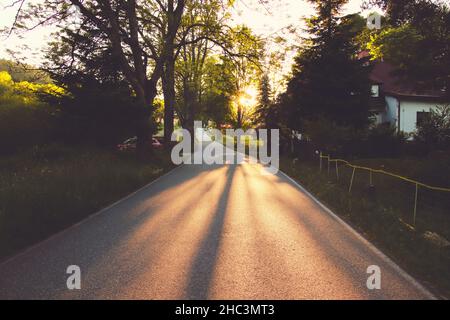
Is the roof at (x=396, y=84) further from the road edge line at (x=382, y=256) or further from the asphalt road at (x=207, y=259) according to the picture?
the asphalt road at (x=207, y=259)

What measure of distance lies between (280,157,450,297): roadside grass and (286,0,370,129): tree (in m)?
8.31

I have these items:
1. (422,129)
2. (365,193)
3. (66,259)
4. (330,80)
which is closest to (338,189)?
(365,193)

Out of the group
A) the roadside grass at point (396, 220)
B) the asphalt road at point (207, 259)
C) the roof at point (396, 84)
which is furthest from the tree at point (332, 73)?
the asphalt road at point (207, 259)

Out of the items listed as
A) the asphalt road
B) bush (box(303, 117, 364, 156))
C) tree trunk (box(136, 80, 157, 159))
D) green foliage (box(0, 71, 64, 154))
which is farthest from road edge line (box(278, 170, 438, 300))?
green foliage (box(0, 71, 64, 154))

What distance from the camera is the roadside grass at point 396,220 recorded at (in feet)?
16.9

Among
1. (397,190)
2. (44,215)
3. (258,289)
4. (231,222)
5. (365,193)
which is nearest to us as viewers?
(258,289)

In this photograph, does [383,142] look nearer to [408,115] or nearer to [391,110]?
[408,115]

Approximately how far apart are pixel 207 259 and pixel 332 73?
1878 cm

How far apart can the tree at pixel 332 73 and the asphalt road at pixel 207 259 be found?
44.7 ft

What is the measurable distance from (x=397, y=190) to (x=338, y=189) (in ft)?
6.54

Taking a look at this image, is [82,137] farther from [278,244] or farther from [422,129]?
[422,129]

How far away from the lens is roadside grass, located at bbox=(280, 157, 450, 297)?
5164 millimetres

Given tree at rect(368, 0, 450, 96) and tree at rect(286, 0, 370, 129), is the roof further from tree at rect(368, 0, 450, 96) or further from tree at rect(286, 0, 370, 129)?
tree at rect(286, 0, 370, 129)
